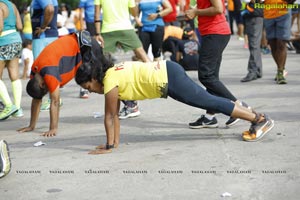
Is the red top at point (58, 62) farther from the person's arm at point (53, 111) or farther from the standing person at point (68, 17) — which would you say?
the standing person at point (68, 17)

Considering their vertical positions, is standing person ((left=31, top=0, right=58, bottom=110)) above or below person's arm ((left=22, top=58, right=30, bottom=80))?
above

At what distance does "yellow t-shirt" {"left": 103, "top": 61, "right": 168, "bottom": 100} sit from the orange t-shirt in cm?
426

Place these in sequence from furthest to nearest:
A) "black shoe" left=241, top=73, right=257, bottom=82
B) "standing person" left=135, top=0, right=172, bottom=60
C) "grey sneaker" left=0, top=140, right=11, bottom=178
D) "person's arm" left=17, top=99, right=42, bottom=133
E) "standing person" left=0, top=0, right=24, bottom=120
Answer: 1. "black shoe" left=241, top=73, right=257, bottom=82
2. "standing person" left=135, top=0, right=172, bottom=60
3. "standing person" left=0, top=0, right=24, bottom=120
4. "person's arm" left=17, top=99, right=42, bottom=133
5. "grey sneaker" left=0, top=140, right=11, bottom=178

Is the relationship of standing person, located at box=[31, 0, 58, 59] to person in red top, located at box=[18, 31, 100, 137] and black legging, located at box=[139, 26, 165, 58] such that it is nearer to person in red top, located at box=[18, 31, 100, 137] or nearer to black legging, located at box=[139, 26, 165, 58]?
person in red top, located at box=[18, 31, 100, 137]

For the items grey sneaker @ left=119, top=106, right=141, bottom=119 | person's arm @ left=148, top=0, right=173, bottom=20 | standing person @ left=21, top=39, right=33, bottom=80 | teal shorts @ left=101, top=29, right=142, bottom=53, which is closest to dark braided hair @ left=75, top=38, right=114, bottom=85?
grey sneaker @ left=119, top=106, right=141, bottom=119

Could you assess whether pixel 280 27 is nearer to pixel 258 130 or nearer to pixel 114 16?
pixel 114 16

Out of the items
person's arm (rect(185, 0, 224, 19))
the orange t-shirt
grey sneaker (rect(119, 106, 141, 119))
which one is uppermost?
person's arm (rect(185, 0, 224, 19))

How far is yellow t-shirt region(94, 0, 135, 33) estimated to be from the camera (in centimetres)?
918

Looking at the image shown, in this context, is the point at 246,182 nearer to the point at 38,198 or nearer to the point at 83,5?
the point at 38,198

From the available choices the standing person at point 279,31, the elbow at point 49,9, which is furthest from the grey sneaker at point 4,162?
the standing person at point 279,31

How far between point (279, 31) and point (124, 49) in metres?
2.75

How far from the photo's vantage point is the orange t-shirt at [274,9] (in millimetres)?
10258

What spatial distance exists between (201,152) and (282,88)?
420cm

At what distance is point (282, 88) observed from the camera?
33.7 feet
